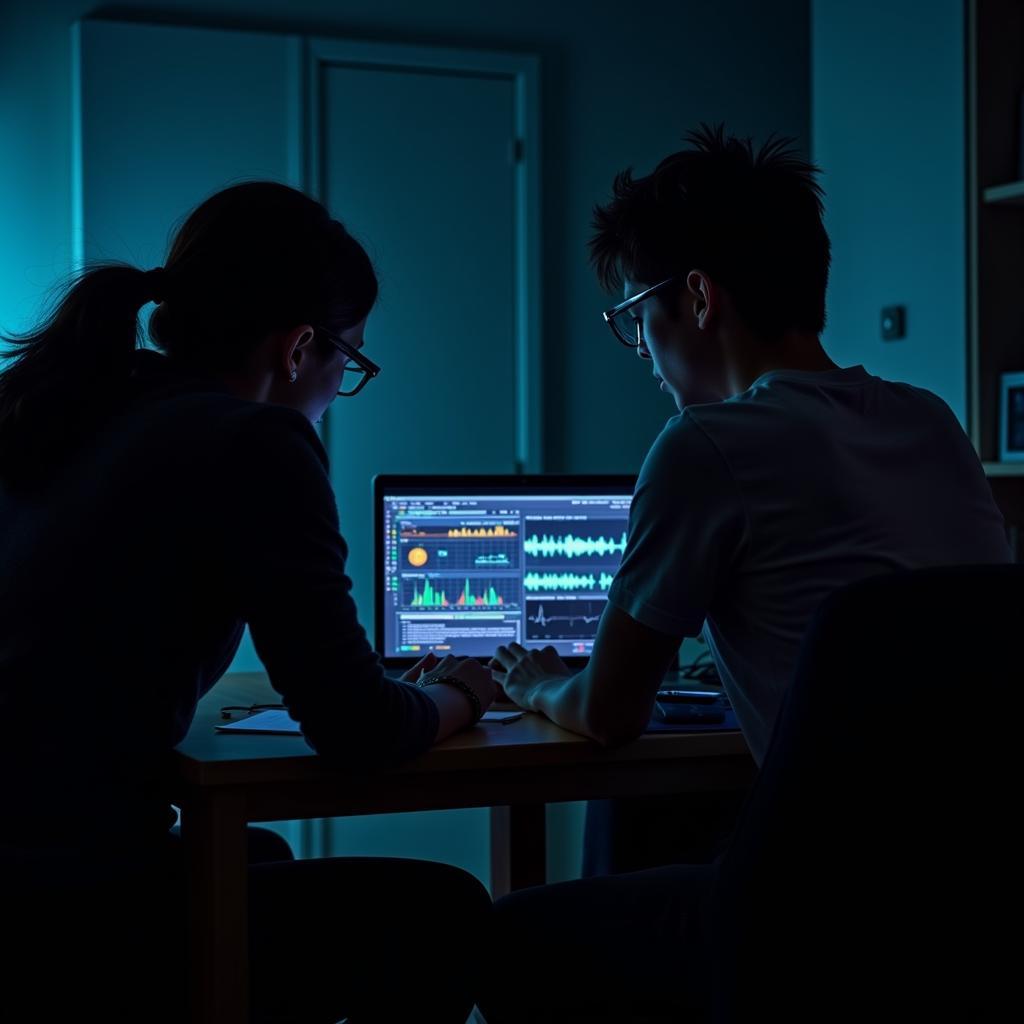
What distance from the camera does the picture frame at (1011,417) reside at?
282 cm

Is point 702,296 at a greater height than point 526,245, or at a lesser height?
lesser

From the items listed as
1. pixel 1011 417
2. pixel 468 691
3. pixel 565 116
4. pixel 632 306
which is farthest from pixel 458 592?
pixel 565 116

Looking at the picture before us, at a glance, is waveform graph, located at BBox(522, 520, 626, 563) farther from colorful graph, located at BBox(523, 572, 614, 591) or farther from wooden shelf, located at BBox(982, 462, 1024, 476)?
wooden shelf, located at BBox(982, 462, 1024, 476)

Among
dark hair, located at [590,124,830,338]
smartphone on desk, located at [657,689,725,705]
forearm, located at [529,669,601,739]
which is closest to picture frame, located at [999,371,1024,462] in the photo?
smartphone on desk, located at [657,689,725,705]

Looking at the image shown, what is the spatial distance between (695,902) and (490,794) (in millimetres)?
263

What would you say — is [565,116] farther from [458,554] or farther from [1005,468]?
[458,554]

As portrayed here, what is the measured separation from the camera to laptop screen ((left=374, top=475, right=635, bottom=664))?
218 cm

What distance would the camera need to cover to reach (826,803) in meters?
1.01

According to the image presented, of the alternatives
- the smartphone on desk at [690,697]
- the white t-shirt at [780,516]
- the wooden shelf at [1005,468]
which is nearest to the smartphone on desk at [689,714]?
the smartphone on desk at [690,697]

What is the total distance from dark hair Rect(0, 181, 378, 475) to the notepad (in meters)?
0.45

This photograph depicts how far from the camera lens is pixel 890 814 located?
997 mm

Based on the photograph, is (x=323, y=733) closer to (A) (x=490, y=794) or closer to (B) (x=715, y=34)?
(A) (x=490, y=794)

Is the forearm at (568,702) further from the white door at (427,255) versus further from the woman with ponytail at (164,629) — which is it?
the white door at (427,255)

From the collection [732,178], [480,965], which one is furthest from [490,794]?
[732,178]
